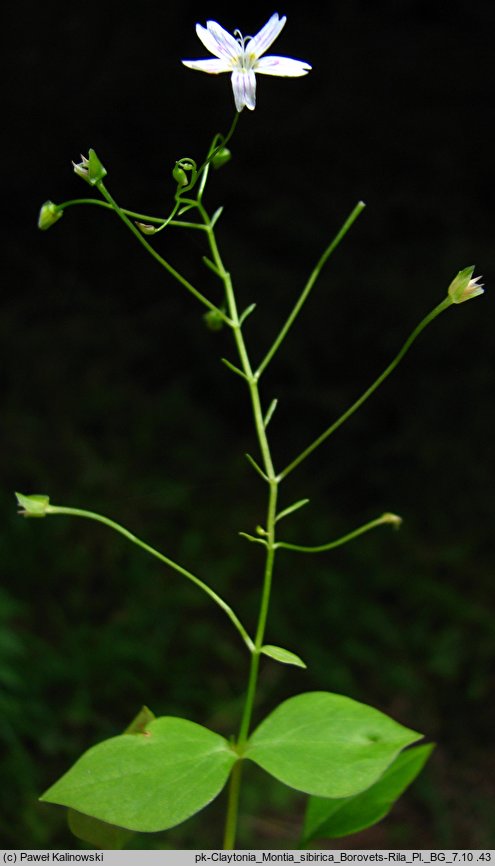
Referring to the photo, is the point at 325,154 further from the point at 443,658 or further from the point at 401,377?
the point at 443,658

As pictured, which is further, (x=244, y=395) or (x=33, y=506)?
(x=244, y=395)

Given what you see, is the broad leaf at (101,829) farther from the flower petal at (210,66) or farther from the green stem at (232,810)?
the flower petal at (210,66)

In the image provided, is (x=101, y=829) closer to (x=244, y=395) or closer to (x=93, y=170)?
(x=93, y=170)

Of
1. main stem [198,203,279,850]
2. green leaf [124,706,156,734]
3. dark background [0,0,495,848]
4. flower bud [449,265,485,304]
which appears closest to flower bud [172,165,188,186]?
main stem [198,203,279,850]

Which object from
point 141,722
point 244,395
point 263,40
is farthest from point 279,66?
point 244,395

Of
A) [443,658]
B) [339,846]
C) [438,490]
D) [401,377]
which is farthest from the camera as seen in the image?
[401,377]

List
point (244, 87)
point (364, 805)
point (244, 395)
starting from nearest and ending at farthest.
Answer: point (244, 87) → point (364, 805) → point (244, 395)
